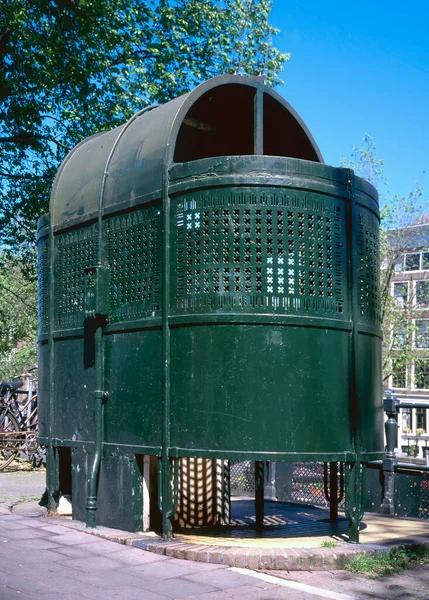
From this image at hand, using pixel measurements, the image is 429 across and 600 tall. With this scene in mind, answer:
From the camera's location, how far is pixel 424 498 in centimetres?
1002

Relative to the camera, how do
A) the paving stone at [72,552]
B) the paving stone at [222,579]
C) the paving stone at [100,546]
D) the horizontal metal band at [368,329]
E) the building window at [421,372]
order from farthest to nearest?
the building window at [421,372] < the horizontal metal band at [368,329] < the paving stone at [100,546] < the paving stone at [72,552] < the paving stone at [222,579]

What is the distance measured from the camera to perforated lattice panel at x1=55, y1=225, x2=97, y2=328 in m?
8.47

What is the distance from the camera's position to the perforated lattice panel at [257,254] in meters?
6.99

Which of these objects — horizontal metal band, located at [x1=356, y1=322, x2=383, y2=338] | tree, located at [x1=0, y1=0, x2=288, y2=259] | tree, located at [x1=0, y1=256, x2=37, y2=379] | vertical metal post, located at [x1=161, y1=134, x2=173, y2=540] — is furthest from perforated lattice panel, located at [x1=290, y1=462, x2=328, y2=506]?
tree, located at [x1=0, y1=256, x2=37, y2=379]

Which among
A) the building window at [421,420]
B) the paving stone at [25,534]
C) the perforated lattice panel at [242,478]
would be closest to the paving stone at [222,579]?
the paving stone at [25,534]

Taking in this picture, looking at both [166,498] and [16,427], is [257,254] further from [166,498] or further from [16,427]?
[16,427]

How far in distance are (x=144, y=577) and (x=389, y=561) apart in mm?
2230

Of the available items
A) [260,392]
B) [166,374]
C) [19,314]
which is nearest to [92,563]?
[166,374]

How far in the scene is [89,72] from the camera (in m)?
19.0

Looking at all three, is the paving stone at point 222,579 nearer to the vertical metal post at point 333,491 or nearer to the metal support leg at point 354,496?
the metal support leg at point 354,496

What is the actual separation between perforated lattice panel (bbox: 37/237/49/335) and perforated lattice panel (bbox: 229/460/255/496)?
448 cm

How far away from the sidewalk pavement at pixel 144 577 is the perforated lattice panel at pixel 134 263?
230 cm

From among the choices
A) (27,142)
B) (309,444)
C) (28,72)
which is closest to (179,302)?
(309,444)

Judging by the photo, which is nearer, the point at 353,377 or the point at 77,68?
the point at 353,377
